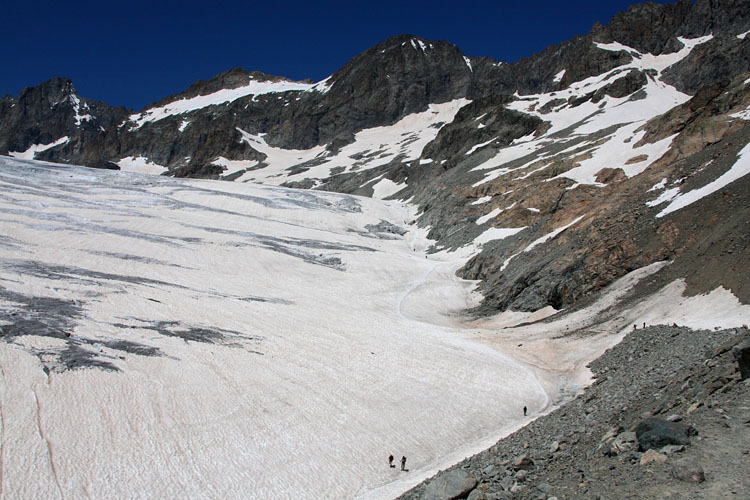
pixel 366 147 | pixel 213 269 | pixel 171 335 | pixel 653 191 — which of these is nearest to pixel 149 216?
pixel 213 269

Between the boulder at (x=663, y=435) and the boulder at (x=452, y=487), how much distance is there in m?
3.53

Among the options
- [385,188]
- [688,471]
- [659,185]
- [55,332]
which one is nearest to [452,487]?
[688,471]

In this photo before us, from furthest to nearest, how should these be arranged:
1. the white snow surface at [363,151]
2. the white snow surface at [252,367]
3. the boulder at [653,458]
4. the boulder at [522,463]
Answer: the white snow surface at [363,151] < the white snow surface at [252,367] < the boulder at [522,463] < the boulder at [653,458]

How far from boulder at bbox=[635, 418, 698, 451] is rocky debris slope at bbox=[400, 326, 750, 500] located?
0.02 m

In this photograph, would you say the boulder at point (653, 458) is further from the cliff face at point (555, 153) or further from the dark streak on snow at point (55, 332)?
the dark streak on snow at point (55, 332)

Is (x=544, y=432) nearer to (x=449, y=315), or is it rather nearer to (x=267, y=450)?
(x=267, y=450)

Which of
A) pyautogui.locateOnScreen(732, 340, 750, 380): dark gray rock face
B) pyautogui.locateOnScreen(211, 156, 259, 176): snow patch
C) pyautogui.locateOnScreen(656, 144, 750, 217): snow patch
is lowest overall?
pyautogui.locateOnScreen(732, 340, 750, 380): dark gray rock face

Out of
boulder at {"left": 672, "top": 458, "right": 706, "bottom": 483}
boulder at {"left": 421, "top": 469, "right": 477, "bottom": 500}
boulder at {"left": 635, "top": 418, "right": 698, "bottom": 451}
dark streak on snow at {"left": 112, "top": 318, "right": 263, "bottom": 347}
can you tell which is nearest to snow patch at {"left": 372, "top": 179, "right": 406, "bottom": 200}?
dark streak on snow at {"left": 112, "top": 318, "right": 263, "bottom": 347}

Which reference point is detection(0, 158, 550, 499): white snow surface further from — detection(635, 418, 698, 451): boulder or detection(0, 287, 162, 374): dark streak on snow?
detection(635, 418, 698, 451): boulder

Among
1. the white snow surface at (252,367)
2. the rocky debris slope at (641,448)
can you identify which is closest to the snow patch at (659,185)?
the white snow surface at (252,367)

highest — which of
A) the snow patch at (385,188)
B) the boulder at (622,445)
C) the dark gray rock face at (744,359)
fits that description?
the snow patch at (385,188)

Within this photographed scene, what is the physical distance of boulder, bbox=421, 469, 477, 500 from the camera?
10.8 metres

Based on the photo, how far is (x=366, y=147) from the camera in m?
159

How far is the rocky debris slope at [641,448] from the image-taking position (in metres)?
8.31
